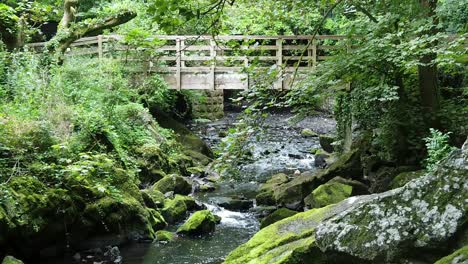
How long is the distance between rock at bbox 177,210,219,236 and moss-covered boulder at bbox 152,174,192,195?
205 cm

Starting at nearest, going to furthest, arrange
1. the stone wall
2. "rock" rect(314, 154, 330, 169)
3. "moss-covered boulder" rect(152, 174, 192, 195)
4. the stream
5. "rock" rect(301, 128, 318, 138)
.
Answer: the stream, "moss-covered boulder" rect(152, 174, 192, 195), "rock" rect(314, 154, 330, 169), "rock" rect(301, 128, 318, 138), the stone wall

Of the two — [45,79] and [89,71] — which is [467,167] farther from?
[89,71]

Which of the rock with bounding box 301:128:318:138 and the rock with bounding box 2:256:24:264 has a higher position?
the rock with bounding box 301:128:318:138

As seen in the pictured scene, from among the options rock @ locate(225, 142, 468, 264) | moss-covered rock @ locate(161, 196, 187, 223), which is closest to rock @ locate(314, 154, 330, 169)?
moss-covered rock @ locate(161, 196, 187, 223)

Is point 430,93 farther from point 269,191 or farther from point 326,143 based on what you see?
point 326,143

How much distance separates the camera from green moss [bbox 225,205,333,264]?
12.7 feet

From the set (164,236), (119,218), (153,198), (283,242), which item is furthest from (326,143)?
(283,242)

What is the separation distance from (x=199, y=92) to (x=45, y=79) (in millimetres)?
9950

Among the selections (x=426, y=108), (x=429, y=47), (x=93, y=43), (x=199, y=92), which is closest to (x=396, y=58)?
(x=429, y=47)

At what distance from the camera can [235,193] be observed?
11891 millimetres

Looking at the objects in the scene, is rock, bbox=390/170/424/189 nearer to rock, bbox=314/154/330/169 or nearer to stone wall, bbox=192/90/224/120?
rock, bbox=314/154/330/169

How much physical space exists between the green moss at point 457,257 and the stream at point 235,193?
2.13m

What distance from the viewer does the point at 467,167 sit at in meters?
3.05

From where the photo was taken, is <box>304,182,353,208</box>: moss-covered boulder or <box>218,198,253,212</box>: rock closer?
<box>304,182,353,208</box>: moss-covered boulder
